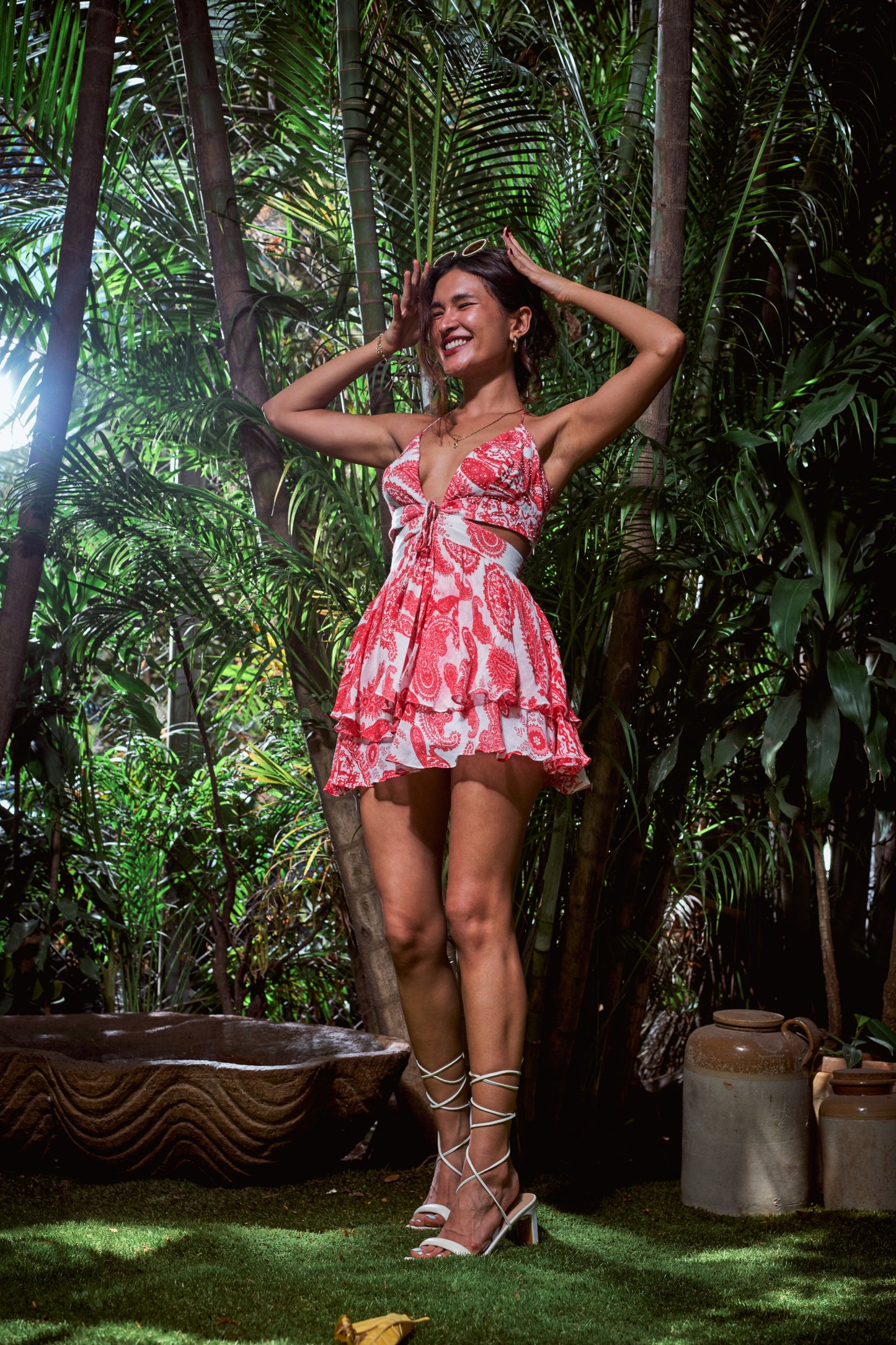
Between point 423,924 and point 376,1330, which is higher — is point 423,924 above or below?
above

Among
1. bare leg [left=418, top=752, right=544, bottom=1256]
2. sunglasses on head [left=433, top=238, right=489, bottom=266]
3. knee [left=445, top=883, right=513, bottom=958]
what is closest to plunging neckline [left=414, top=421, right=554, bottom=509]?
sunglasses on head [left=433, top=238, right=489, bottom=266]

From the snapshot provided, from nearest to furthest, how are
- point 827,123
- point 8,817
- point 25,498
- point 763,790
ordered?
1. point 25,498
2. point 763,790
3. point 827,123
4. point 8,817

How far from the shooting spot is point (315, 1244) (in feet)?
6.35

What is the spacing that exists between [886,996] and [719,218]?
5.70 ft

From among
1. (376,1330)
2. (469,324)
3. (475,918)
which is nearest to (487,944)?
(475,918)

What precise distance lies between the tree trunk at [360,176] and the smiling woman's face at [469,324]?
0.48 meters

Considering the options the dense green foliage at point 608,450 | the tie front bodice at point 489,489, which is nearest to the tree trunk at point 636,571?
the dense green foliage at point 608,450

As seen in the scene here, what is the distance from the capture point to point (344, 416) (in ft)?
7.36

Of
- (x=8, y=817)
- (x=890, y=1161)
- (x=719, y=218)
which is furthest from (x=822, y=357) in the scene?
(x=8, y=817)

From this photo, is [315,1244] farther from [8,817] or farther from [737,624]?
[8,817]

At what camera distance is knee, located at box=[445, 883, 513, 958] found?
194cm

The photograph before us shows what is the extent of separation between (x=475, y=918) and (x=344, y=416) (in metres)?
0.95

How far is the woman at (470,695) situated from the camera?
1.92 meters

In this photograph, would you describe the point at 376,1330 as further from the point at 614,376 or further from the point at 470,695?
the point at 614,376
